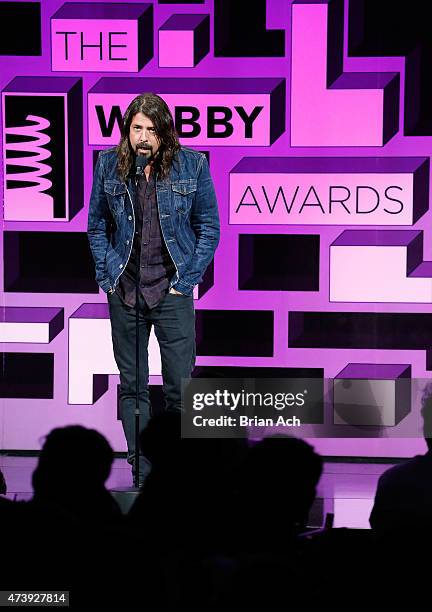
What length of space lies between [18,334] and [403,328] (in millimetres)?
1765

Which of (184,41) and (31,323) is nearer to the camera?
(184,41)

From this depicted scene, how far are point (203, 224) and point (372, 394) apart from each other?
1282 millimetres

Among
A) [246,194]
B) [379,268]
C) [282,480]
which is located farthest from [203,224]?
[282,480]

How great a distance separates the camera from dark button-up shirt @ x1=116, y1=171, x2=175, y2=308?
357cm

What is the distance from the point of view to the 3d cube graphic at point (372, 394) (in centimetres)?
439

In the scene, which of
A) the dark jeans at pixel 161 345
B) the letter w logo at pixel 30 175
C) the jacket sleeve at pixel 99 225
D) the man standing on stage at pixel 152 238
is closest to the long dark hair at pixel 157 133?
the man standing on stage at pixel 152 238

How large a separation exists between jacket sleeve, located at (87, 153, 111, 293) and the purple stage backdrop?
0.77 metres

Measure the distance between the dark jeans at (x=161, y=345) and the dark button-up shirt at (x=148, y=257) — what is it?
0.04 metres

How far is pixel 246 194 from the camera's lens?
4391 mm

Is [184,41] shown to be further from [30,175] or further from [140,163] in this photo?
[140,163]

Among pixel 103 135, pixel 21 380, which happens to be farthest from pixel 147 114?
pixel 21 380

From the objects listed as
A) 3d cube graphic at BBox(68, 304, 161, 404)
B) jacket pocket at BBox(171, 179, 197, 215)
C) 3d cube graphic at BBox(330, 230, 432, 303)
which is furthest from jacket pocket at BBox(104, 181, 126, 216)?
3d cube graphic at BBox(330, 230, 432, 303)

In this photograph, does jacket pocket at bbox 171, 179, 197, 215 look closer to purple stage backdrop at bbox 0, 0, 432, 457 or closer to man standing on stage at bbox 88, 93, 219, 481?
man standing on stage at bbox 88, 93, 219, 481

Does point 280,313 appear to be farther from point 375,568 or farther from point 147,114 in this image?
point 375,568
